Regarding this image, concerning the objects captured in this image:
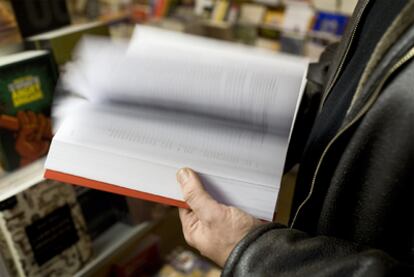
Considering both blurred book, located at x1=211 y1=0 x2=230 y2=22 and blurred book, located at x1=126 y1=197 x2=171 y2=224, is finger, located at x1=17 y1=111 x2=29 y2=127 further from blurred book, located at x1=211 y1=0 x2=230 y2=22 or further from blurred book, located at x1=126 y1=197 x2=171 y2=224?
blurred book, located at x1=211 y1=0 x2=230 y2=22

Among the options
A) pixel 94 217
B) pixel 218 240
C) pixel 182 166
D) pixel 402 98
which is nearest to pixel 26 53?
pixel 94 217

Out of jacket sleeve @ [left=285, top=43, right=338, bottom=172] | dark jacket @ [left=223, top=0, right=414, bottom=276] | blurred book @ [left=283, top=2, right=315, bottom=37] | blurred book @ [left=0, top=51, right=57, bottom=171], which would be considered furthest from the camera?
blurred book @ [left=283, top=2, right=315, bottom=37]

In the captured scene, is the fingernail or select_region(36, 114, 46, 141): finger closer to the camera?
the fingernail

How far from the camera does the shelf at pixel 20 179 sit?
0.81 metres

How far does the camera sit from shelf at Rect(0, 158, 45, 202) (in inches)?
32.0

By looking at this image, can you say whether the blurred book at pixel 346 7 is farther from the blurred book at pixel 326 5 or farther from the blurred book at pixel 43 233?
the blurred book at pixel 43 233

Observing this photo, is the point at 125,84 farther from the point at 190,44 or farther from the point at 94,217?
the point at 94,217

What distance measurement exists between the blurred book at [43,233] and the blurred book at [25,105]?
0.16 meters

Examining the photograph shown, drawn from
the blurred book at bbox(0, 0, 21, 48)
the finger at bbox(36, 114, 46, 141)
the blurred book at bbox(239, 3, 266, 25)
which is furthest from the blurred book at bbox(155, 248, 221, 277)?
the blurred book at bbox(239, 3, 266, 25)

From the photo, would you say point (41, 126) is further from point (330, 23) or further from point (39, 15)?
point (330, 23)

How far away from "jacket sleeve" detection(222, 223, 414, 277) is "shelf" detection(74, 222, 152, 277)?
1.97ft

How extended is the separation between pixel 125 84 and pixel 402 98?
413 mm

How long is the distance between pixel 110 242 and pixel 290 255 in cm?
72

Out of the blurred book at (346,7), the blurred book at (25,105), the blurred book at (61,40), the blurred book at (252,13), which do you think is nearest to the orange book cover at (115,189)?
the blurred book at (25,105)
